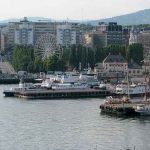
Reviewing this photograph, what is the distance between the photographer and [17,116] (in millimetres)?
22047

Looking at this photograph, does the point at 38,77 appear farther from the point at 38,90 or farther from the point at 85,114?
the point at 85,114

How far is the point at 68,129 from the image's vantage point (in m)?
19.0

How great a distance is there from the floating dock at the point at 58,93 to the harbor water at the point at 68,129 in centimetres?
426

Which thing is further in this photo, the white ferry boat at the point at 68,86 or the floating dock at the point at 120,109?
the white ferry boat at the point at 68,86

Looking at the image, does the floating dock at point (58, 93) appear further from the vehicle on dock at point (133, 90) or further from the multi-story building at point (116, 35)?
the multi-story building at point (116, 35)

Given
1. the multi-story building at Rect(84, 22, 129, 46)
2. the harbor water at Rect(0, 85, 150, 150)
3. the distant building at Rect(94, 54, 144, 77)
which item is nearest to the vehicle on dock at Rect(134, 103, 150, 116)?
the harbor water at Rect(0, 85, 150, 150)

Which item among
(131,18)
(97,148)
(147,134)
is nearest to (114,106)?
(147,134)

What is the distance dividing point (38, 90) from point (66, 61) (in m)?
15.5

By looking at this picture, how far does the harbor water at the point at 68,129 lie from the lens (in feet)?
53.8

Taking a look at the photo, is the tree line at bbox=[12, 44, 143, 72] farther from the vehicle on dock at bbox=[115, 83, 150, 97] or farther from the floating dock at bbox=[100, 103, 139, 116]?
the floating dock at bbox=[100, 103, 139, 116]

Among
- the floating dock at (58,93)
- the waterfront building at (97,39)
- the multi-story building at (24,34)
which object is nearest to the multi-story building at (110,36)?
the waterfront building at (97,39)

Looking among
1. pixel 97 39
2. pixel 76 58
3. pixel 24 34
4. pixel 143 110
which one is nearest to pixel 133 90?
pixel 143 110

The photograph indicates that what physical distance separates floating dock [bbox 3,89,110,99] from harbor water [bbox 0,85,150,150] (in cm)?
426

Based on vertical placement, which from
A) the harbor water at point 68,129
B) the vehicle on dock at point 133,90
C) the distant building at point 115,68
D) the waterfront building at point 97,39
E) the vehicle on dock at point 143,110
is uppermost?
the waterfront building at point 97,39
